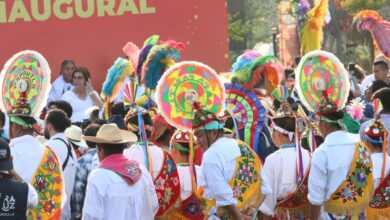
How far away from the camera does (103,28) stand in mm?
17484

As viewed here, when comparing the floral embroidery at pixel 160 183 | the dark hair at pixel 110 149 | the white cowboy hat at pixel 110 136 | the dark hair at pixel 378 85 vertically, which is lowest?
the dark hair at pixel 378 85

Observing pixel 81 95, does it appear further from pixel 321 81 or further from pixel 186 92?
pixel 321 81

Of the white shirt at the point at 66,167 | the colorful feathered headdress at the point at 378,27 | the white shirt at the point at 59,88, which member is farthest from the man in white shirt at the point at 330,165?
the white shirt at the point at 59,88

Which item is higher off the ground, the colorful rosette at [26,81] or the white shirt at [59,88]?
the colorful rosette at [26,81]

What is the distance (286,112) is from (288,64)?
10.3 metres

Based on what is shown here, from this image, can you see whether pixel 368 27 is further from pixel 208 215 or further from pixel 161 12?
pixel 208 215

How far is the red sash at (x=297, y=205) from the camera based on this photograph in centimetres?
1084

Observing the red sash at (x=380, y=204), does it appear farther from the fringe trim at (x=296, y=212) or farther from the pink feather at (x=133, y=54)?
the pink feather at (x=133, y=54)

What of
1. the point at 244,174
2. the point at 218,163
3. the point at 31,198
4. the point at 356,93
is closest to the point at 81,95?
the point at 356,93

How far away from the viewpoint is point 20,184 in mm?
8445

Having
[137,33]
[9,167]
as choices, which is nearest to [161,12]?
[137,33]

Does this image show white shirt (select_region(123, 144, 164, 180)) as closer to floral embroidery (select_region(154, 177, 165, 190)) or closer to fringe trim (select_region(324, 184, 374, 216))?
floral embroidery (select_region(154, 177, 165, 190))

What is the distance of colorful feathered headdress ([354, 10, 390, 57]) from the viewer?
14664 mm

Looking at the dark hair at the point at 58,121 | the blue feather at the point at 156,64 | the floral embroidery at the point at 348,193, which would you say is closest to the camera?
the floral embroidery at the point at 348,193
